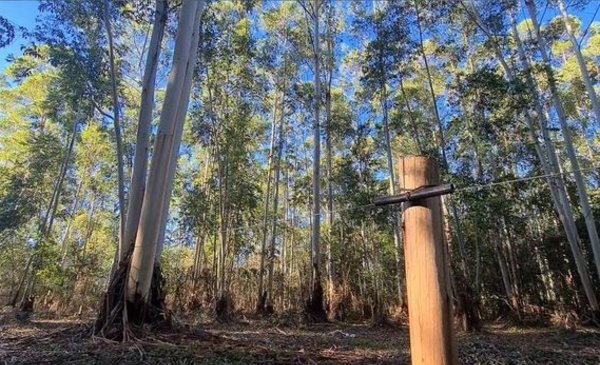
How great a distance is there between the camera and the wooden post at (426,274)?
125cm

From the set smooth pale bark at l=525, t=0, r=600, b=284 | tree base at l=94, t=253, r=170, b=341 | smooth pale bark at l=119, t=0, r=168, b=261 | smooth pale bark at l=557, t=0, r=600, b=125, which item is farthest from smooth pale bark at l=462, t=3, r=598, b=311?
tree base at l=94, t=253, r=170, b=341

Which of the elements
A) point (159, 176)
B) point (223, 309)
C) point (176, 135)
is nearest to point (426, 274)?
point (159, 176)

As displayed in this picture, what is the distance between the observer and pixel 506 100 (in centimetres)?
719

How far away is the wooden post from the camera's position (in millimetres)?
1248

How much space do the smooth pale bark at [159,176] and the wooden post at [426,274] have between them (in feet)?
10.4

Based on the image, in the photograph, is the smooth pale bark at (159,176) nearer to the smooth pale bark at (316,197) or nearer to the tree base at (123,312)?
the tree base at (123,312)

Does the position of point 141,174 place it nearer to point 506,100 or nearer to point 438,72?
point 506,100

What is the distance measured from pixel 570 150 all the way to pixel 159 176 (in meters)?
6.73

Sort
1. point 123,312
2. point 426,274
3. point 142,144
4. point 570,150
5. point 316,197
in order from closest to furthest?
1. point 426,274
2. point 123,312
3. point 142,144
4. point 570,150
5. point 316,197

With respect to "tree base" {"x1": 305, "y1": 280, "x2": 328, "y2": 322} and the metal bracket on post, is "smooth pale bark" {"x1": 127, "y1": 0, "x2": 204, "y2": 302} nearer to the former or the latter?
the metal bracket on post

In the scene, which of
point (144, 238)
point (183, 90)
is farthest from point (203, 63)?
point (144, 238)

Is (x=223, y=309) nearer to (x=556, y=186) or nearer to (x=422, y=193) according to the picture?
(x=556, y=186)

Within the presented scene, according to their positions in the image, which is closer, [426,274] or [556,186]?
[426,274]

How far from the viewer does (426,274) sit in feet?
4.30
